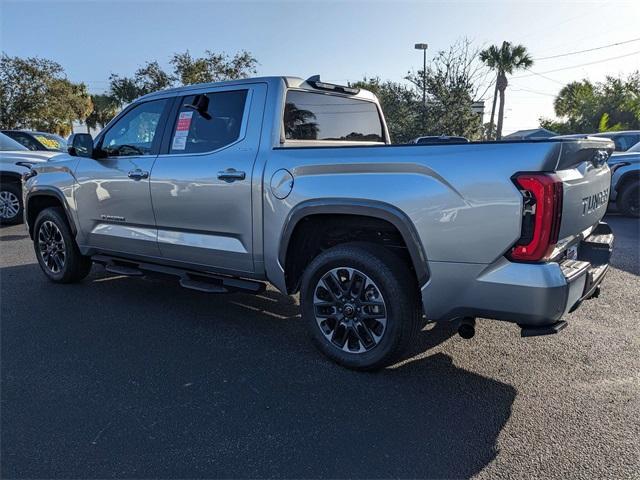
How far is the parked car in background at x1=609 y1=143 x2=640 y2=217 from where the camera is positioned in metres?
9.65

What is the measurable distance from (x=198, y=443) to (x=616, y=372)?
271cm

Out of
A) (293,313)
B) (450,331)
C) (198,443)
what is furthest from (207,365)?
(450,331)

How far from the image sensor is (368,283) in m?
3.15

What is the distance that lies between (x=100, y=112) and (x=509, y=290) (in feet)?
158

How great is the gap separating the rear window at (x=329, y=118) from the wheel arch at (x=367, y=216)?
80 centimetres

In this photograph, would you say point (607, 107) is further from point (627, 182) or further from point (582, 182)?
point (582, 182)

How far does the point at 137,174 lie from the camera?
431 cm

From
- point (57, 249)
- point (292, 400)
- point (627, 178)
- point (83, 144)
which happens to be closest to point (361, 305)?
point (292, 400)

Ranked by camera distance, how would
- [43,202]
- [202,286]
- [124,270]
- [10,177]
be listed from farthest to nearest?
1. [10,177]
2. [43,202]
3. [124,270]
4. [202,286]

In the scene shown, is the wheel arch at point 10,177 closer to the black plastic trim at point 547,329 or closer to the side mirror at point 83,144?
the side mirror at point 83,144

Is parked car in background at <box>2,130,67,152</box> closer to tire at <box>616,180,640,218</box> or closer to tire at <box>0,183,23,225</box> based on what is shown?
tire at <box>0,183,23,225</box>

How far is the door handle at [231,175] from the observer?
11.8ft

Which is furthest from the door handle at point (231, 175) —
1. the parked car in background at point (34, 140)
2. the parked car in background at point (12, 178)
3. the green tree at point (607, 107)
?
the green tree at point (607, 107)

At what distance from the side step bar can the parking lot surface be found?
38 cm
